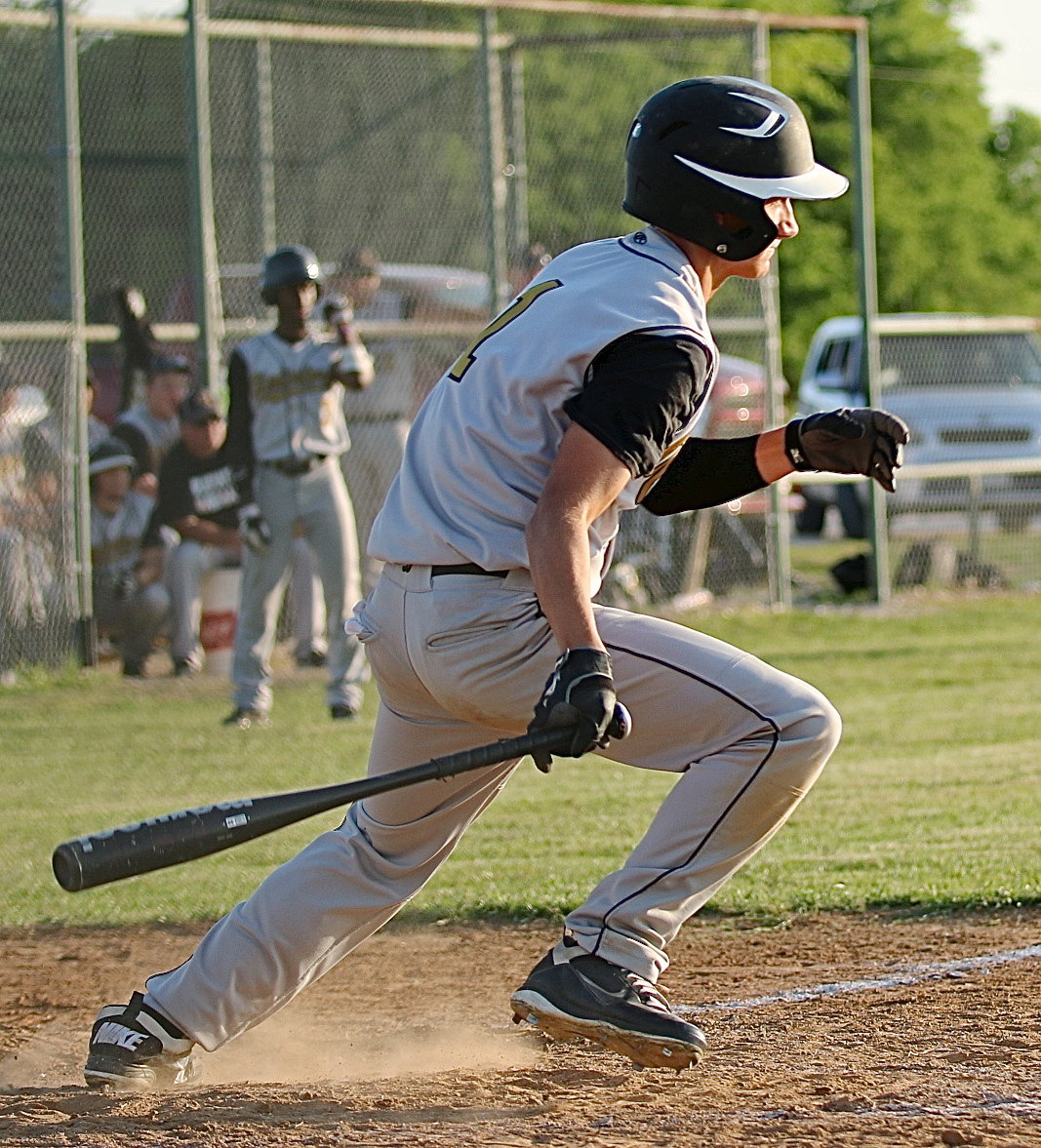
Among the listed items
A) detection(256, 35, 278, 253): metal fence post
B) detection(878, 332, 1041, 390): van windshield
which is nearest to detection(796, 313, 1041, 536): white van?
detection(878, 332, 1041, 390): van windshield

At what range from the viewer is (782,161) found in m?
3.76

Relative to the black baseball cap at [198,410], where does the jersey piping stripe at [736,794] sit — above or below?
below

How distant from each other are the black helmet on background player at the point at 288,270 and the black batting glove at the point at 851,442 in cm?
602

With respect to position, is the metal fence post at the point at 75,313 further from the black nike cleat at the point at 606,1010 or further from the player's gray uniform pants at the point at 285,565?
the black nike cleat at the point at 606,1010

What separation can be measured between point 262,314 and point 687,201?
30.5 feet

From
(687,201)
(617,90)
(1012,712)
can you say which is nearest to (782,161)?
(687,201)

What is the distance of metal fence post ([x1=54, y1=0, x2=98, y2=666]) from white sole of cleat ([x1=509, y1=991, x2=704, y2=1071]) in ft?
27.4

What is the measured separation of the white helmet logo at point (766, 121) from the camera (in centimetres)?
375

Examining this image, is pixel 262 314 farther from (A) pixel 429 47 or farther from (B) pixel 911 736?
(B) pixel 911 736

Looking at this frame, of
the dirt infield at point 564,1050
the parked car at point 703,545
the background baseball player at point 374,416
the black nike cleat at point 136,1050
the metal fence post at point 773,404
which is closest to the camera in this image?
the dirt infield at point 564,1050

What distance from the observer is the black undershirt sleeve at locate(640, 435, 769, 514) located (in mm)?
4254

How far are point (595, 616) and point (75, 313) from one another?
843 cm

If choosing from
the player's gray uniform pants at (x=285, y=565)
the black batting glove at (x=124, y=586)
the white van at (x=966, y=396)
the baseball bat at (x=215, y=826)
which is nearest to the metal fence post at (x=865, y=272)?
the white van at (x=966, y=396)

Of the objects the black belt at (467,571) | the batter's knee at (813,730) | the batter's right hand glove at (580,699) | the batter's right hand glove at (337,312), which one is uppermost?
the batter's right hand glove at (337,312)
